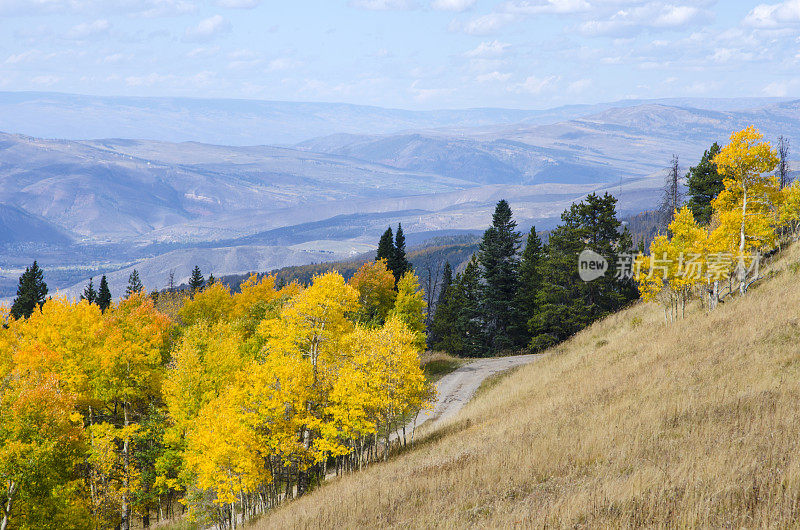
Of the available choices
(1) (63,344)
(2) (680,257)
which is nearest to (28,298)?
(1) (63,344)

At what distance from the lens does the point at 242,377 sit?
119 ft

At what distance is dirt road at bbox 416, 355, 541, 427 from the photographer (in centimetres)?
3828

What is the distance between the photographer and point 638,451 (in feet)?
43.8

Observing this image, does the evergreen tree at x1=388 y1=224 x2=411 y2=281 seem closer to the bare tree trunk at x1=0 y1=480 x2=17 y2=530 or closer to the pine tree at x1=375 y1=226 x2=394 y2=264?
the pine tree at x1=375 y1=226 x2=394 y2=264

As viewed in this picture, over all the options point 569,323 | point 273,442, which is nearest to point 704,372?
point 273,442

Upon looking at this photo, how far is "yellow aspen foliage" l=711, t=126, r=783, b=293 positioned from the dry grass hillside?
6719mm

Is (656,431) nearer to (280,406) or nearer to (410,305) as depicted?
(280,406)

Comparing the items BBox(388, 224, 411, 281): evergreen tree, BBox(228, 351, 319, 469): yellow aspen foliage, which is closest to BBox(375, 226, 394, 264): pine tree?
BBox(388, 224, 411, 281): evergreen tree

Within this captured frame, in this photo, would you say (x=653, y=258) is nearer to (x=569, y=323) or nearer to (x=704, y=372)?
(x=704, y=372)

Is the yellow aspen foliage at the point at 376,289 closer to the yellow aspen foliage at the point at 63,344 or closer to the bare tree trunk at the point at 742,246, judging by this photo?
the yellow aspen foliage at the point at 63,344

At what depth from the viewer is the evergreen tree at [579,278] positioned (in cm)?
5144

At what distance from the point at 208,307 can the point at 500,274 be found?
125ft

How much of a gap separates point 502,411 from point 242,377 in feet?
57.4

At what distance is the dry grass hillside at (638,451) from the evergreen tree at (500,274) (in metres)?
30.8
